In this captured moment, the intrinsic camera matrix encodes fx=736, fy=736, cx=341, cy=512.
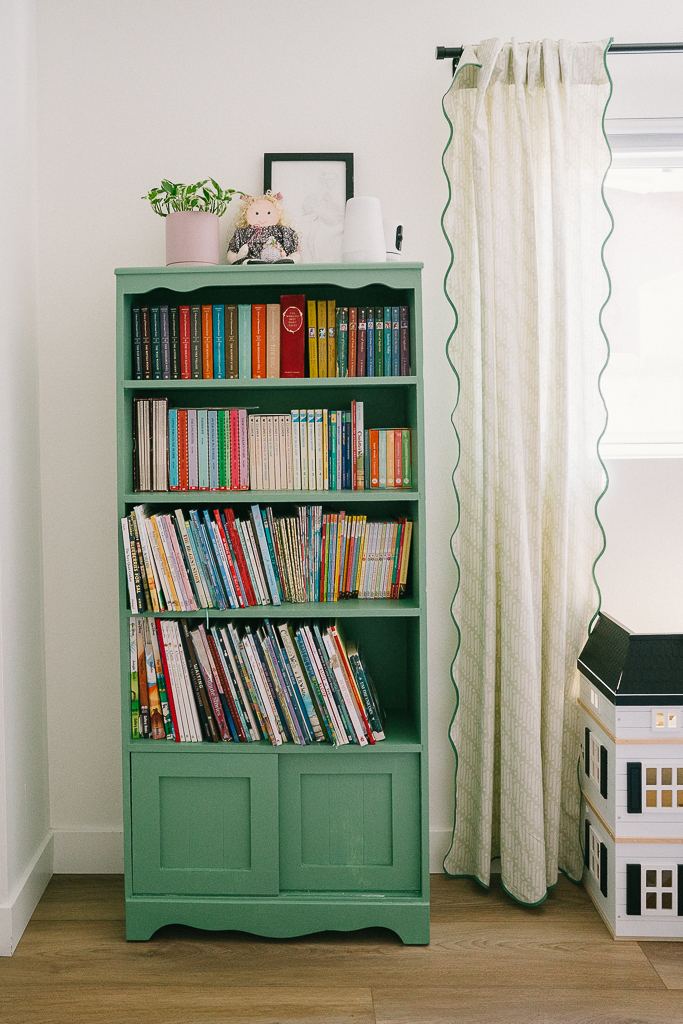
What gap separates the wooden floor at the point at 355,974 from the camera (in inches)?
61.6

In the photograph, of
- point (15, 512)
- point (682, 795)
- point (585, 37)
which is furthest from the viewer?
point (585, 37)

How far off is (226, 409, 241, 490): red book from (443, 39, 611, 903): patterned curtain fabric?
1.99 ft

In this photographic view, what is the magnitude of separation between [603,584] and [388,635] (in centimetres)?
64

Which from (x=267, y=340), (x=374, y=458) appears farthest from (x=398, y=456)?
(x=267, y=340)

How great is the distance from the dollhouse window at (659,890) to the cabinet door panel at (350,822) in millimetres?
551

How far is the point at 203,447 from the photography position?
1.81 meters

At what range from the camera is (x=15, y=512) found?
1896 mm

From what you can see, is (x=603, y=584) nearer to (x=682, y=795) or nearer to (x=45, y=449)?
(x=682, y=795)

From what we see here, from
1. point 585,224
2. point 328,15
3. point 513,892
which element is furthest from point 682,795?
point 328,15

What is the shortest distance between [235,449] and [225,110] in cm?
98

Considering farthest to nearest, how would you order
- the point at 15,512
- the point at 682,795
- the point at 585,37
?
the point at 585,37, the point at 15,512, the point at 682,795

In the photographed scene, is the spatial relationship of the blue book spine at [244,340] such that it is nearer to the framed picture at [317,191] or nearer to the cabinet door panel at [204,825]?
the framed picture at [317,191]

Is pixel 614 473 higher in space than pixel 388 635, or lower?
higher

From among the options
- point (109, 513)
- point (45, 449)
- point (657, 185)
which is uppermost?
point (657, 185)
